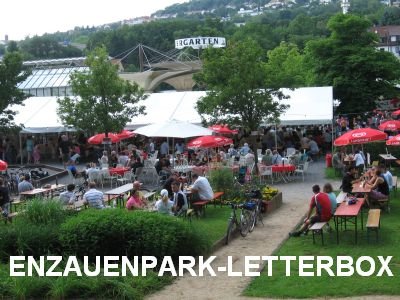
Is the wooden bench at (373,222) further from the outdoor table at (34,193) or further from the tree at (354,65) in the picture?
the tree at (354,65)

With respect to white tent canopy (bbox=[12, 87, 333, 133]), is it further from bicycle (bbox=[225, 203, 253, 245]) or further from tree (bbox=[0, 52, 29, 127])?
bicycle (bbox=[225, 203, 253, 245])

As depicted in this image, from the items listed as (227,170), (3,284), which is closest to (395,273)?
(3,284)

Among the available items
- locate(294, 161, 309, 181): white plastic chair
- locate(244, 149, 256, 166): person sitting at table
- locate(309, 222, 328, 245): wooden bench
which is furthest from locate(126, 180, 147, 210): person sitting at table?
locate(294, 161, 309, 181): white plastic chair

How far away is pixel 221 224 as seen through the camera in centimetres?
1584

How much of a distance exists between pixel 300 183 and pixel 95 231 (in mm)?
12459

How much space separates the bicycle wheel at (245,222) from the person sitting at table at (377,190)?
3.23 m

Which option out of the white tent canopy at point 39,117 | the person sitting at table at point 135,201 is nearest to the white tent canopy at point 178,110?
the white tent canopy at point 39,117

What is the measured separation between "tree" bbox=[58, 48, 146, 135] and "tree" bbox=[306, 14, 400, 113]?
15499 millimetres

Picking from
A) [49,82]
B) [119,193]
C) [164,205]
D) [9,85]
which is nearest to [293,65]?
[49,82]

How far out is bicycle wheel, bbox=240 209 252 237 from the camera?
14781 mm

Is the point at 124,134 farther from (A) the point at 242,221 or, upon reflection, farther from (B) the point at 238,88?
(A) the point at 242,221

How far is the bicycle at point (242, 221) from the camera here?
1424cm

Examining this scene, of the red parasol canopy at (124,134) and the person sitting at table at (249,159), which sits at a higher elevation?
the red parasol canopy at (124,134)

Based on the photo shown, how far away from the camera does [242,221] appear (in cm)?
1480
